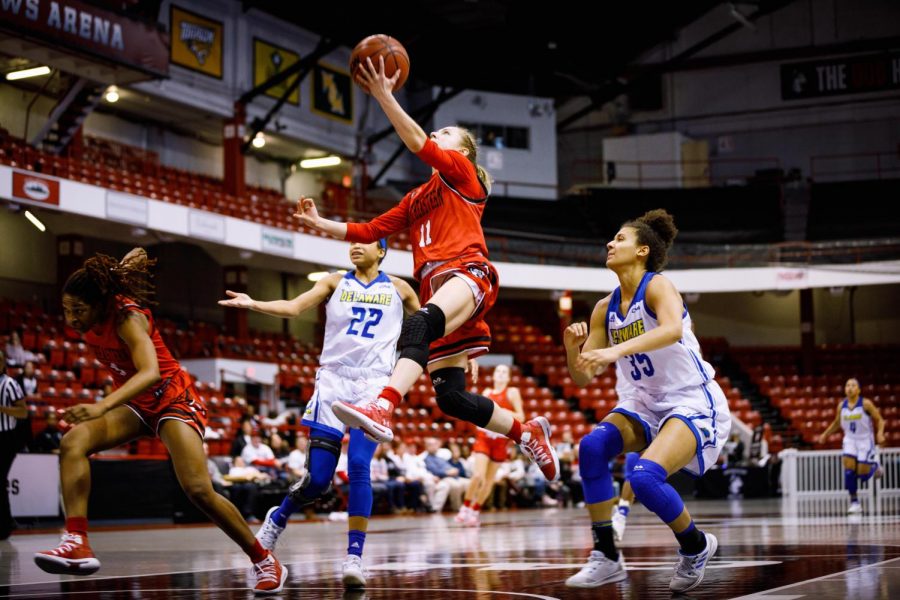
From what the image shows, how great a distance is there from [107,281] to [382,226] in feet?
5.15

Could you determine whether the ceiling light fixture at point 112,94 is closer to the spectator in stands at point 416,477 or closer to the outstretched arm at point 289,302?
the spectator in stands at point 416,477

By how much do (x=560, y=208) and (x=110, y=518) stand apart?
77.2 feet

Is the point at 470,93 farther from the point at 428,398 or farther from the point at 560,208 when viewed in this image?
the point at 428,398

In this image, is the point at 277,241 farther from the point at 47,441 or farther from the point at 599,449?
the point at 599,449

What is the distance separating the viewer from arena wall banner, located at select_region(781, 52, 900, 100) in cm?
3569

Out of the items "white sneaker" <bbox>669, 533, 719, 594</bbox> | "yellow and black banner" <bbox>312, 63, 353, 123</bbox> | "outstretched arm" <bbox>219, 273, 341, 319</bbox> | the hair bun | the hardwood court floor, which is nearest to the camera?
"white sneaker" <bbox>669, 533, 719, 594</bbox>

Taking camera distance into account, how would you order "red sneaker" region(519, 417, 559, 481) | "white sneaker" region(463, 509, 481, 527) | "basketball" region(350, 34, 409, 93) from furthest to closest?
"white sneaker" region(463, 509, 481, 527) < "red sneaker" region(519, 417, 559, 481) < "basketball" region(350, 34, 409, 93)

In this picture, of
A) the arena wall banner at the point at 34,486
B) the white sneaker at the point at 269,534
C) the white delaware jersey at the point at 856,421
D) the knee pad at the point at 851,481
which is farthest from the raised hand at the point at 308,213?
the knee pad at the point at 851,481

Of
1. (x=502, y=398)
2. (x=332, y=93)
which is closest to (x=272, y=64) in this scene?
(x=332, y=93)

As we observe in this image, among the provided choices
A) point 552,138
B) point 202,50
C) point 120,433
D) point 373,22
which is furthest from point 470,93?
point 120,433

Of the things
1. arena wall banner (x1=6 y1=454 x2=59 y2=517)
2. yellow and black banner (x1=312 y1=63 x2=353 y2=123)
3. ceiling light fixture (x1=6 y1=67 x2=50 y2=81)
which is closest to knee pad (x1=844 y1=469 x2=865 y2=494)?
arena wall banner (x1=6 y1=454 x2=59 y2=517)

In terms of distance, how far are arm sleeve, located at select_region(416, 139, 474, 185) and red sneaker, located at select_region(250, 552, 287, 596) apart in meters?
2.15

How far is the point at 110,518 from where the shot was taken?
14711 millimetres

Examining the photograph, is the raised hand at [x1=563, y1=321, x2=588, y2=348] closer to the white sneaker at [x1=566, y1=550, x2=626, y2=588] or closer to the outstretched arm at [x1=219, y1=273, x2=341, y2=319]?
the white sneaker at [x1=566, y1=550, x2=626, y2=588]
